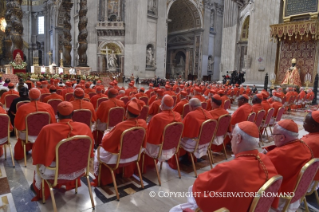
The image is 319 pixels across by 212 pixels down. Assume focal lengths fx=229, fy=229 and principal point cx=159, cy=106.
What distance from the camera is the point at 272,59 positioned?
53.8 ft

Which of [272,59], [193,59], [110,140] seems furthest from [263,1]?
[110,140]

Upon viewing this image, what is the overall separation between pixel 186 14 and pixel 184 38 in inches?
126

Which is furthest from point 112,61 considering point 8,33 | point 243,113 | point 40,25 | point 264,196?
point 264,196

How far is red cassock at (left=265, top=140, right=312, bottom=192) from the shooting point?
86.4 inches

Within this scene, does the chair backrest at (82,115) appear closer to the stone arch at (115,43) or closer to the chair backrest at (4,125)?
the chair backrest at (4,125)

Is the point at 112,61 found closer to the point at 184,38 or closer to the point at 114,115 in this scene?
the point at 184,38

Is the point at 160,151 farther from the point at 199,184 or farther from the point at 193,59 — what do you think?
the point at 193,59

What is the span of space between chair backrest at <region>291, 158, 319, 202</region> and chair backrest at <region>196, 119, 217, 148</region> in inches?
68.3

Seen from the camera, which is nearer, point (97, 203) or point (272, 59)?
point (97, 203)

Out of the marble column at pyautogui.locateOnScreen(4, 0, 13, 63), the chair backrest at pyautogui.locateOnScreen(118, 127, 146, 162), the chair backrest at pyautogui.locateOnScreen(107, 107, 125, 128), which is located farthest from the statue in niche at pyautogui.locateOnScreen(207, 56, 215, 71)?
the chair backrest at pyautogui.locateOnScreen(118, 127, 146, 162)

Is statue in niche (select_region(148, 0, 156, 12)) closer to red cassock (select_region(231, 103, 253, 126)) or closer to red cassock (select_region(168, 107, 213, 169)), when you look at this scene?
red cassock (select_region(231, 103, 253, 126))

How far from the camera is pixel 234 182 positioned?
1609 mm

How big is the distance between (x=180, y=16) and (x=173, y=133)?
105 feet

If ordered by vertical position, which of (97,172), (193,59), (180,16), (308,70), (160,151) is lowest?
(97,172)
